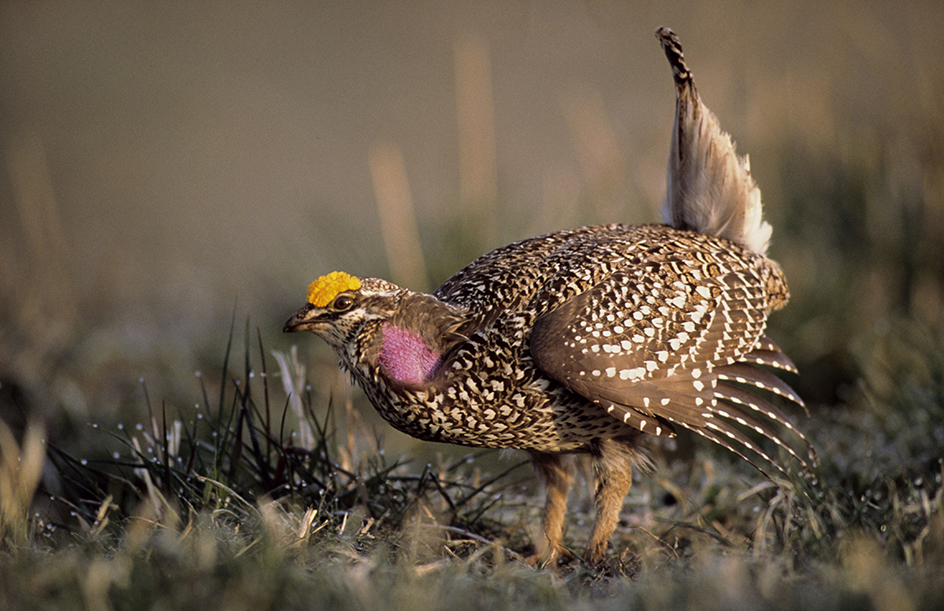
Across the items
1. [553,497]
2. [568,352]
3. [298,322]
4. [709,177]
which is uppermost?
[709,177]

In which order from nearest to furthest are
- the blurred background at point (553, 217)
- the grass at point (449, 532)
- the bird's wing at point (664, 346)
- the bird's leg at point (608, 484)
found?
the grass at point (449, 532)
the bird's wing at point (664, 346)
the bird's leg at point (608, 484)
the blurred background at point (553, 217)

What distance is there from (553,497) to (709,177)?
1.42m

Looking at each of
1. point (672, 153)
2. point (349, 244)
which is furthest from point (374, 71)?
point (672, 153)

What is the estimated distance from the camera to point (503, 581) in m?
2.17

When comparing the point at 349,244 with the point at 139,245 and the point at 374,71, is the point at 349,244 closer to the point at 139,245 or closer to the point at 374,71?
the point at 139,245

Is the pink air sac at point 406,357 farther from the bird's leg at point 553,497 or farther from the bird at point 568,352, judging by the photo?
the bird's leg at point 553,497

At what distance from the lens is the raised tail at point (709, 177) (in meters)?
3.42

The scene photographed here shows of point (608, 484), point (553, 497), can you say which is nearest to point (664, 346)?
point (608, 484)

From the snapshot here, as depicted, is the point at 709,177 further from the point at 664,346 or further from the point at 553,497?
the point at 553,497

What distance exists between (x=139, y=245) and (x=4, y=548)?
587cm

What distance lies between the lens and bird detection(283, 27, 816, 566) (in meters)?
2.71

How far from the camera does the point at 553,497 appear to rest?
10.3ft

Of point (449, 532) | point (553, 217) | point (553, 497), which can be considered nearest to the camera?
point (449, 532)

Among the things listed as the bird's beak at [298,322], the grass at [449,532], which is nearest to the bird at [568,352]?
the bird's beak at [298,322]
